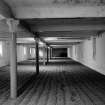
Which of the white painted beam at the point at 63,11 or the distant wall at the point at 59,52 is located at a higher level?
the white painted beam at the point at 63,11

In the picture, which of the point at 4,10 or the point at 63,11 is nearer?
the point at 4,10

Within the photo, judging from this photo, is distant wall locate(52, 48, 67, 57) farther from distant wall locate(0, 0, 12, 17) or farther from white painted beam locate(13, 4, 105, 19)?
distant wall locate(0, 0, 12, 17)

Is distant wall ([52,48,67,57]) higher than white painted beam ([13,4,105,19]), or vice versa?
white painted beam ([13,4,105,19])

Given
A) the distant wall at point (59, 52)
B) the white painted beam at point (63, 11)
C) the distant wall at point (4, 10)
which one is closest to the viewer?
the distant wall at point (4, 10)

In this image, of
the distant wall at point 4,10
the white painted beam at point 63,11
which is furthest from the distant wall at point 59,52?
the distant wall at point 4,10

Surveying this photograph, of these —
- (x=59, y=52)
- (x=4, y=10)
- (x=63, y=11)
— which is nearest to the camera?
(x=4, y=10)

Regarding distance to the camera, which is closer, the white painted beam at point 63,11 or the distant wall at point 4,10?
the distant wall at point 4,10

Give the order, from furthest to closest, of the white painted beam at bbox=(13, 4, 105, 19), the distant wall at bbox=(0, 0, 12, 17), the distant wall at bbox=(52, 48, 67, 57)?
the distant wall at bbox=(52, 48, 67, 57)
the white painted beam at bbox=(13, 4, 105, 19)
the distant wall at bbox=(0, 0, 12, 17)

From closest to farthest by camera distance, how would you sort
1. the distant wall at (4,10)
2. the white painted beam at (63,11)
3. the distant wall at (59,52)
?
the distant wall at (4,10) → the white painted beam at (63,11) → the distant wall at (59,52)

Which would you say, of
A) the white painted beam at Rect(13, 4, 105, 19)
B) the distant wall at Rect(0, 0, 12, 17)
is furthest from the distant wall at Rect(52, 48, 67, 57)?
the distant wall at Rect(0, 0, 12, 17)

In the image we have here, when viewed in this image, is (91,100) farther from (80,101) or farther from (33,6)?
(33,6)

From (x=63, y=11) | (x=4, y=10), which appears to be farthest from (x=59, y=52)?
(x=4, y=10)

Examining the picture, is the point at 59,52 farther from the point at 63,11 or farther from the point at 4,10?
the point at 4,10

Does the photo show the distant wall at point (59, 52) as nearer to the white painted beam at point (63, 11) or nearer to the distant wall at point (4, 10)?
the white painted beam at point (63, 11)
